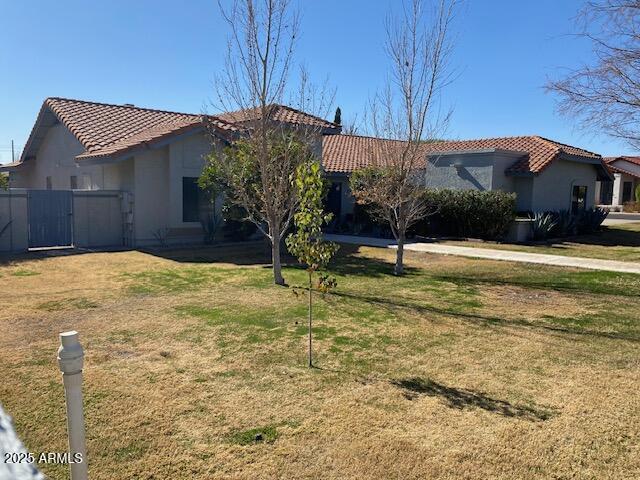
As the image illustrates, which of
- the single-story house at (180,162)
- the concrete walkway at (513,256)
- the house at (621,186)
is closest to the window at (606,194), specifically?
the house at (621,186)

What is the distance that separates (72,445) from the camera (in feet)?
9.14

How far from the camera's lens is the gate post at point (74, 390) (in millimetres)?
2688

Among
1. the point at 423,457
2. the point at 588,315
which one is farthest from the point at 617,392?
the point at 588,315

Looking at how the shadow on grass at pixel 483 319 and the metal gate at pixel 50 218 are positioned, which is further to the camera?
the metal gate at pixel 50 218

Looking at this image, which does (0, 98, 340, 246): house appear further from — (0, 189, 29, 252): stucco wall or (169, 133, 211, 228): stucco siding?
(0, 189, 29, 252): stucco wall

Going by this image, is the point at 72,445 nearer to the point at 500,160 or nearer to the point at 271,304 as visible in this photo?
the point at 271,304

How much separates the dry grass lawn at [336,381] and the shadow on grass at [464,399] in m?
0.02

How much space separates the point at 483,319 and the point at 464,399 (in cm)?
348

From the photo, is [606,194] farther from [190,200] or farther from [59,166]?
[59,166]

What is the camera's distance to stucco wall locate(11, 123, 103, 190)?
18.9m

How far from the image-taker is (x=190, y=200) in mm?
18000

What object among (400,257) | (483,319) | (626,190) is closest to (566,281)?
(400,257)

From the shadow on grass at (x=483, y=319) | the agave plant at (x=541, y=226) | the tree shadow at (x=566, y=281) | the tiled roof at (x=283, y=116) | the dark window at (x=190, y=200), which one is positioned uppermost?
the tiled roof at (x=283, y=116)

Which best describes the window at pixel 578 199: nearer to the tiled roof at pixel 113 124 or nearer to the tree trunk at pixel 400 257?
the tree trunk at pixel 400 257
